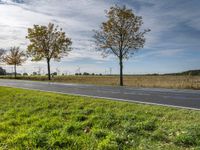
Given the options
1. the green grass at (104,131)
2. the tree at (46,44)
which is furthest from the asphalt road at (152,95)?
the tree at (46,44)

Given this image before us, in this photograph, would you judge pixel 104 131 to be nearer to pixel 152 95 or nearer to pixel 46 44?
pixel 152 95

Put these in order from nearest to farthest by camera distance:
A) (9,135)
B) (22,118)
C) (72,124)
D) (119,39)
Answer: (9,135), (72,124), (22,118), (119,39)

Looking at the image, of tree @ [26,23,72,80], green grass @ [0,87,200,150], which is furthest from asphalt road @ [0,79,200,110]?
tree @ [26,23,72,80]

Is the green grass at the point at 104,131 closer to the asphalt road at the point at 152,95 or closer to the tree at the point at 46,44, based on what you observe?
the asphalt road at the point at 152,95

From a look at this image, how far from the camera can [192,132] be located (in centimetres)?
633

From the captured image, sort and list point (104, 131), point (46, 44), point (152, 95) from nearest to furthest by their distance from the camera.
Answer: point (104, 131) < point (152, 95) < point (46, 44)

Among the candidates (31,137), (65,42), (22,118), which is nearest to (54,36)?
(65,42)

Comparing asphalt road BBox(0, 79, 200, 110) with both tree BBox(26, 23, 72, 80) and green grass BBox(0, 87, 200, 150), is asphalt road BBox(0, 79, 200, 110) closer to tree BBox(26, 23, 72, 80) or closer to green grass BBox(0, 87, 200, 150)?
green grass BBox(0, 87, 200, 150)

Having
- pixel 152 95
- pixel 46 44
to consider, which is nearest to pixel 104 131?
pixel 152 95

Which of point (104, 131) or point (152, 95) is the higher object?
point (152, 95)

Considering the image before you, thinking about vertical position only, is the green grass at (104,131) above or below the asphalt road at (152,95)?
below

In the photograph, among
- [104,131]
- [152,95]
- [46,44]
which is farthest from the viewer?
[46,44]

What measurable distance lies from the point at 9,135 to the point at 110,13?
75.3 feet

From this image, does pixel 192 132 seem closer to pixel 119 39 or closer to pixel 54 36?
pixel 119 39
